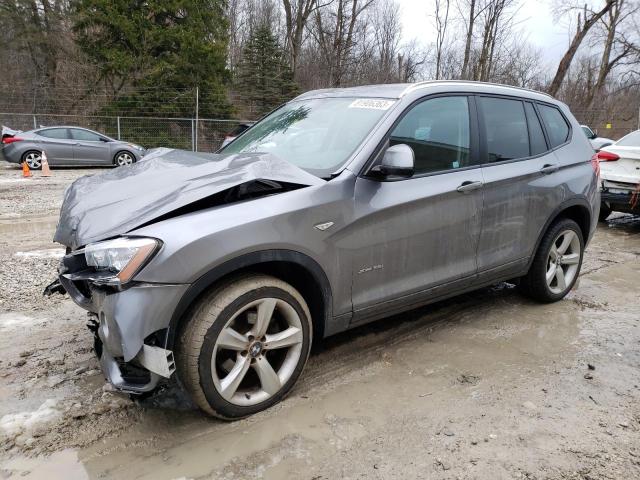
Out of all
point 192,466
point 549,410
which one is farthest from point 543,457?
point 192,466

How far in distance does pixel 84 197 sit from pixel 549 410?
2993 mm

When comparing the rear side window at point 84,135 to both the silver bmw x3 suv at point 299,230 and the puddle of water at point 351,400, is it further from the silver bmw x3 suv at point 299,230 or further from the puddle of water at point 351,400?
the puddle of water at point 351,400

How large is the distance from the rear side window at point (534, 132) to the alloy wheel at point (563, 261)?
78 centimetres

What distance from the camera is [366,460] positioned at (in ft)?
7.93

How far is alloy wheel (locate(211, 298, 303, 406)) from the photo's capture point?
2.60 metres

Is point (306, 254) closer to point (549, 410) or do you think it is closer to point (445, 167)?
point (445, 167)

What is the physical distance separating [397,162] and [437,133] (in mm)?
748

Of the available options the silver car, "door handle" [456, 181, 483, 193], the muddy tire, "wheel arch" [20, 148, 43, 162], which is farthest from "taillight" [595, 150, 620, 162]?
"wheel arch" [20, 148, 43, 162]

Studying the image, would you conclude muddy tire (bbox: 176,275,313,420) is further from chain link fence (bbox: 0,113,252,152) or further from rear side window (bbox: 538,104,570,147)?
chain link fence (bbox: 0,113,252,152)

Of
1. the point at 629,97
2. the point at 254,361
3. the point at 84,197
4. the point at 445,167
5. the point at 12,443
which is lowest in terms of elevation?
the point at 12,443

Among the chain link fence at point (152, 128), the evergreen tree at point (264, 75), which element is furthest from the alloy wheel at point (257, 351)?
the evergreen tree at point (264, 75)

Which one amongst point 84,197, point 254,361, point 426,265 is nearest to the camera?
point 254,361

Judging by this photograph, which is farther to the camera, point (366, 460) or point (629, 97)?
point (629, 97)

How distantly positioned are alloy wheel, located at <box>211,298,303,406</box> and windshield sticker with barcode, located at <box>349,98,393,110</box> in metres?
1.48
